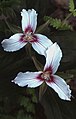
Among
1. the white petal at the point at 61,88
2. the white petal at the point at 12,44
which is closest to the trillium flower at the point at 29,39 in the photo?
the white petal at the point at 12,44

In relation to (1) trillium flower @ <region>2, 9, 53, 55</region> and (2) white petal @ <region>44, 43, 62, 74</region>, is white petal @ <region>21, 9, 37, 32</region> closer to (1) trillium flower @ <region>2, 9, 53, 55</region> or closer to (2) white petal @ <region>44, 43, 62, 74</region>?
(1) trillium flower @ <region>2, 9, 53, 55</region>

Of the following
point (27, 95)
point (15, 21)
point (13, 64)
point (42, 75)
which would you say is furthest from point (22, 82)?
point (27, 95)

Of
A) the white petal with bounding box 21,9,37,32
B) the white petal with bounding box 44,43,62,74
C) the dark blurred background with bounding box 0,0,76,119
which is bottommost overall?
the dark blurred background with bounding box 0,0,76,119

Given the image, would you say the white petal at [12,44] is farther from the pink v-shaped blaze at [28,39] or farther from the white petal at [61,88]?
the white petal at [61,88]

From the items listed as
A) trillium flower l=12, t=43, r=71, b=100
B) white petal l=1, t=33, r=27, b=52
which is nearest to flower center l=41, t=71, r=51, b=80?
trillium flower l=12, t=43, r=71, b=100

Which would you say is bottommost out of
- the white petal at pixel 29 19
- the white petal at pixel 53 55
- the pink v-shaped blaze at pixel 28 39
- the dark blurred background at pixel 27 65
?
the dark blurred background at pixel 27 65

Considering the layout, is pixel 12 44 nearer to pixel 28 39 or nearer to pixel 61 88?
pixel 28 39

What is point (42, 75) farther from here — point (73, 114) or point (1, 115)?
point (1, 115)

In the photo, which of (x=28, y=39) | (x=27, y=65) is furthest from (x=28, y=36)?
(x=27, y=65)
